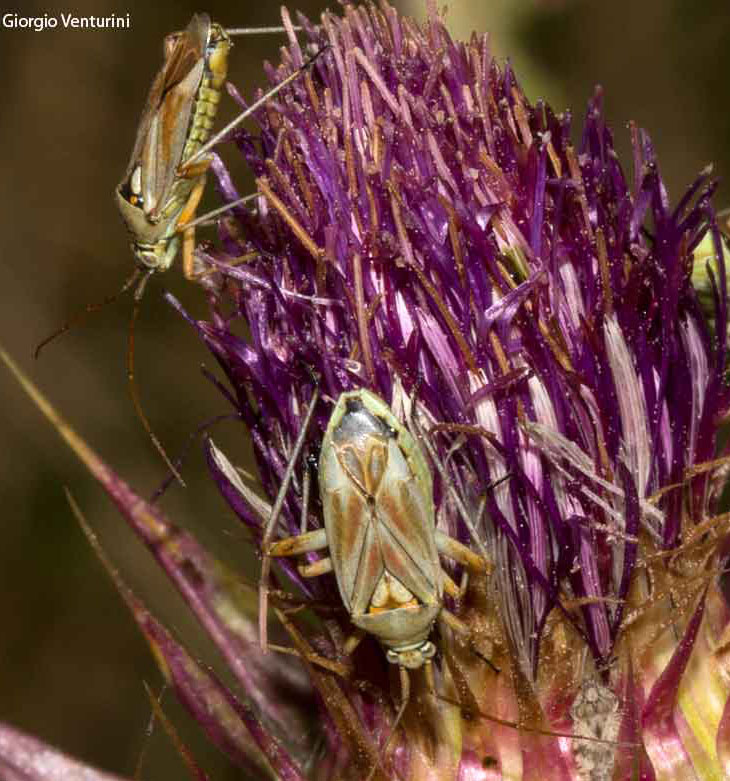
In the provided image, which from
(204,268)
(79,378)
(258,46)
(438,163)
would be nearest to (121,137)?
(258,46)

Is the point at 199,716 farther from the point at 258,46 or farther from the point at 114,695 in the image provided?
the point at 258,46

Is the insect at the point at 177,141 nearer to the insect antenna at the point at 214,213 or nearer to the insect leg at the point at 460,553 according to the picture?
the insect antenna at the point at 214,213

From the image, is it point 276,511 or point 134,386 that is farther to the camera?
point 134,386

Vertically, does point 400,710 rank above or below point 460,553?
below

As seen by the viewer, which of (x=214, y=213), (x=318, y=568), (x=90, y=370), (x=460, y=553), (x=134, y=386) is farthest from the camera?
(x=90, y=370)

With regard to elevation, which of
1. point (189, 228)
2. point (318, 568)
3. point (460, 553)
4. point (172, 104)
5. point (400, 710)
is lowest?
point (400, 710)

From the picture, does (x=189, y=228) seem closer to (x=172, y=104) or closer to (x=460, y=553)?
(x=172, y=104)

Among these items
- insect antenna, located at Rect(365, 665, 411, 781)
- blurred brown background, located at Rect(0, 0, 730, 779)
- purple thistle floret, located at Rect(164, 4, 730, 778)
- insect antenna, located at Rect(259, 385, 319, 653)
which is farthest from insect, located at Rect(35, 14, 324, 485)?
blurred brown background, located at Rect(0, 0, 730, 779)

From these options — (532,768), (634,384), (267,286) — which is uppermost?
(267,286)

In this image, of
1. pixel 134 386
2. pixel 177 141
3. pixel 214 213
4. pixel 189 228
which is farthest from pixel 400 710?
pixel 177 141
